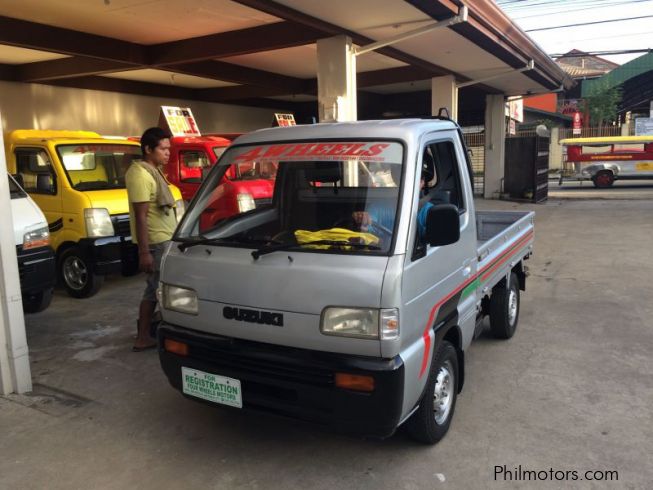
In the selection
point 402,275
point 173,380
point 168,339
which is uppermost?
point 402,275

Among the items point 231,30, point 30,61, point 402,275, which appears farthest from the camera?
point 30,61

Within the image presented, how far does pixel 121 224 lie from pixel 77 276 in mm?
874

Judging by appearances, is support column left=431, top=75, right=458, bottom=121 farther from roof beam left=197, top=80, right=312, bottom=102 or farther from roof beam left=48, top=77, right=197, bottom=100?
roof beam left=48, top=77, right=197, bottom=100

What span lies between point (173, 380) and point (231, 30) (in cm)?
756

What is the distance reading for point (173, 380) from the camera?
10.2 feet

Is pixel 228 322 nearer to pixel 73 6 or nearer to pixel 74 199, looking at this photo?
pixel 74 199

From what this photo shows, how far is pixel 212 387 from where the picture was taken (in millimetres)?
2932

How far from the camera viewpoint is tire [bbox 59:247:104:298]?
6.54 m

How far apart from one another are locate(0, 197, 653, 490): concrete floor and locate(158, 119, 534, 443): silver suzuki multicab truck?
0.33 meters

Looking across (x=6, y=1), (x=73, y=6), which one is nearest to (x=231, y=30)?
(x=73, y=6)

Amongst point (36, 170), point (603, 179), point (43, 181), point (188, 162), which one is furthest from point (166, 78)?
point (603, 179)

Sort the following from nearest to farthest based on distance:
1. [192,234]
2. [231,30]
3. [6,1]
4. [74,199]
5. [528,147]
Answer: [192,234]
[74,199]
[6,1]
[231,30]
[528,147]

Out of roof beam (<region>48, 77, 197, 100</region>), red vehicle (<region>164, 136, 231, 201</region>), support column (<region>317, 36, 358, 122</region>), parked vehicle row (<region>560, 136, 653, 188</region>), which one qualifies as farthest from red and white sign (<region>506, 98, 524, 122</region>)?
red vehicle (<region>164, 136, 231, 201</region>)

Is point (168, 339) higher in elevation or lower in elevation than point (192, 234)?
lower
